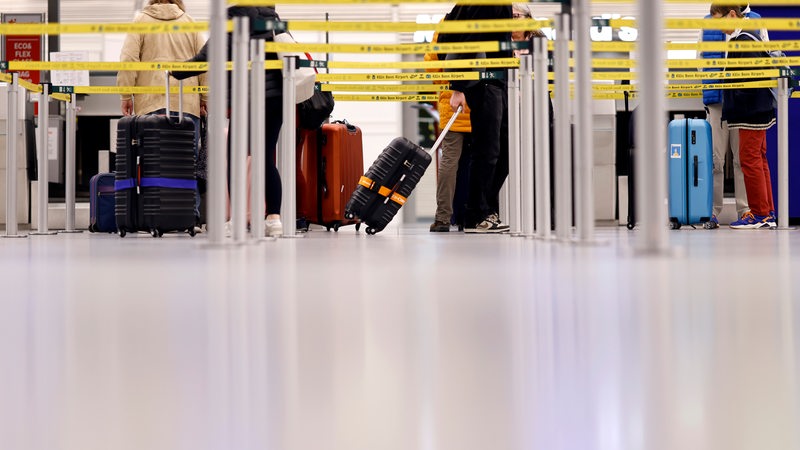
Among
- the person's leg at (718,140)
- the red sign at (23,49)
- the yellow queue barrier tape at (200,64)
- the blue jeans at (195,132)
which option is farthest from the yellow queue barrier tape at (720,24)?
the red sign at (23,49)

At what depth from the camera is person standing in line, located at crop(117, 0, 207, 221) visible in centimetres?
592

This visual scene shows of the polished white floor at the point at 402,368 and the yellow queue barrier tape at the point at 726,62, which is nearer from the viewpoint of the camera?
the polished white floor at the point at 402,368

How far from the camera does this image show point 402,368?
0.93 m

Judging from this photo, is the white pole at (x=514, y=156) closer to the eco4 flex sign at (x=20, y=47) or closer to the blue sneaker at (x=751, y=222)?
the blue sneaker at (x=751, y=222)

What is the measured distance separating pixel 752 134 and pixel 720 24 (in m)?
2.97

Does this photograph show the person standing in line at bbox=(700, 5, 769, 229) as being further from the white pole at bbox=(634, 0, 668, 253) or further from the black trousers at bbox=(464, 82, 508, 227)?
the white pole at bbox=(634, 0, 668, 253)

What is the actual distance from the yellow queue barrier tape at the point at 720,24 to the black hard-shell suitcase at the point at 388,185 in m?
2.08

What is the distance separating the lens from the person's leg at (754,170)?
674cm

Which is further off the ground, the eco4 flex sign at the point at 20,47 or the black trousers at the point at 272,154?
the eco4 flex sign at the point at 20,47

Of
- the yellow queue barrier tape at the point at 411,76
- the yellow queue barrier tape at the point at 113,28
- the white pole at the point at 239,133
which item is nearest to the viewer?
the white pole at the point at 239,133

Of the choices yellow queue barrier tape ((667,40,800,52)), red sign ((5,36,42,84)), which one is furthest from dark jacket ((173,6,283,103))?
red sign ((5,36,42,84))

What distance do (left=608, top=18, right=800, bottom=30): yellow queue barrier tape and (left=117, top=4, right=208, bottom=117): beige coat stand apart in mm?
3022

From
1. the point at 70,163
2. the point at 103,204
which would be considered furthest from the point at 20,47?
the point at 103,204

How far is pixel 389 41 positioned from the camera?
1277 cm
